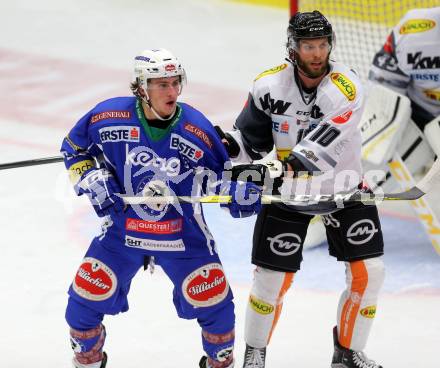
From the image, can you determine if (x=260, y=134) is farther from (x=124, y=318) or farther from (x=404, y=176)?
(x=404, y=176)

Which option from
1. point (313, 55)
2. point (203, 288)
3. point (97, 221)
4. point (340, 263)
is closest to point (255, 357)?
point (203, 288)

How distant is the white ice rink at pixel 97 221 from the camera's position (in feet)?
16.5

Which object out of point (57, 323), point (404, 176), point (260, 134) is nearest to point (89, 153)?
point (260, 134)

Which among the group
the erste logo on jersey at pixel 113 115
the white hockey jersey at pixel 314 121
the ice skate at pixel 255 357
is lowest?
the ice skate at pixel 255 357

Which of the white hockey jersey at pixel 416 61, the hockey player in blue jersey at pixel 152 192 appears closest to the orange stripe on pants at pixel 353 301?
the hockey player in blue jersey at pixel 152 192

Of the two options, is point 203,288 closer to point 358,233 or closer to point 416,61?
point 358,233

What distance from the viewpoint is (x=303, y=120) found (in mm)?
4438

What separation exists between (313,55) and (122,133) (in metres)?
0.73

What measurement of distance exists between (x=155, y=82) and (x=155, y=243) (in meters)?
0.56

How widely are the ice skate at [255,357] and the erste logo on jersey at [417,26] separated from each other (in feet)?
6.45

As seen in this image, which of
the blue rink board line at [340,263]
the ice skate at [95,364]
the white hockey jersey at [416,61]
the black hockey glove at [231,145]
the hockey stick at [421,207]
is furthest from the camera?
the hockey stick at [421,207]

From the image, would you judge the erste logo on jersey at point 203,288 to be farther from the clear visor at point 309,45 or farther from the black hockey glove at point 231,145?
the clear visor at point 309,45

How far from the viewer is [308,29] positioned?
435 cm

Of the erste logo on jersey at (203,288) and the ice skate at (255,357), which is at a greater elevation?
the erste logo on jersey at (203,288)
